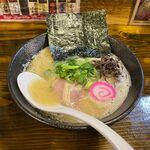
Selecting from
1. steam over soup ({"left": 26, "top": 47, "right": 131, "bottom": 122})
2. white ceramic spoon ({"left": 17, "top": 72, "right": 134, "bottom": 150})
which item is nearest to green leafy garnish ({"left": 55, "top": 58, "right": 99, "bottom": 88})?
steam over soup ({"left": 26, "top": 47, "right": 131, "bottom": 122})

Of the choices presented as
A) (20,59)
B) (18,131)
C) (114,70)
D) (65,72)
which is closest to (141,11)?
(114,70)

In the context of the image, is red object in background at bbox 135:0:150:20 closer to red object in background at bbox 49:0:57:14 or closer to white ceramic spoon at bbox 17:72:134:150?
red object in background at bbox 49:0:57:14

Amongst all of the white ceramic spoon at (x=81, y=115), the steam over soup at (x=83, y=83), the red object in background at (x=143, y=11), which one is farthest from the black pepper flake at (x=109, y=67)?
the red object in background at (x=143, y=11)

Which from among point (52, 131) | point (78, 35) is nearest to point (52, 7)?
point (78, 35)

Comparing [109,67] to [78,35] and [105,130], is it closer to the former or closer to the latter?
[78,35]

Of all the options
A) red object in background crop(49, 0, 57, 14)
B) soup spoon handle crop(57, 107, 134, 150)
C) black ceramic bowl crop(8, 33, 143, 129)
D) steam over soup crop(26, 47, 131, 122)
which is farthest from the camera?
red object in background crop(49, 0, 57, 14)
